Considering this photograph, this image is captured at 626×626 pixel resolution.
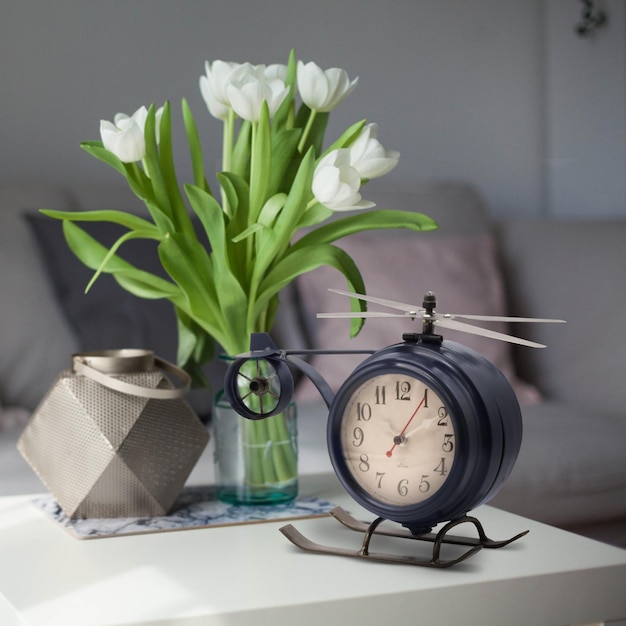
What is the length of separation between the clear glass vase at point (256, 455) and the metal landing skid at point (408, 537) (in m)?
0.14

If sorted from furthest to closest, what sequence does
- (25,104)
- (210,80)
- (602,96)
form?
(602,96), (25,104), (210,80)

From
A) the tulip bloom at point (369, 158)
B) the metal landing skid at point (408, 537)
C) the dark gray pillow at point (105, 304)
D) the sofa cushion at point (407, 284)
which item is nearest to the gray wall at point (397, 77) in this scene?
the sofa cushion at point (407, 284)

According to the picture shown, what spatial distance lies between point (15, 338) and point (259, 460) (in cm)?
97

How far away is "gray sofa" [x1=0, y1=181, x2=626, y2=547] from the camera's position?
1782 mm

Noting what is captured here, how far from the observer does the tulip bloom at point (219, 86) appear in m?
1.12

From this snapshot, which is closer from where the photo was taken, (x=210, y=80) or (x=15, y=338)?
(x=210, y=80)

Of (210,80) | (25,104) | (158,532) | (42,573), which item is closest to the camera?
(42,573)

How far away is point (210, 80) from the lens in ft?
3.80

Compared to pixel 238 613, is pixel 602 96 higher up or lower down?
higher up

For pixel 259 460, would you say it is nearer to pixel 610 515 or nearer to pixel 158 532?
pixel 158 532

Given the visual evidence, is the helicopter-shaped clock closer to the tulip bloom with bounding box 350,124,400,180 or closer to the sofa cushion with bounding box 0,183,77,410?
the tulip bloom with bounding box 350,124,400,180

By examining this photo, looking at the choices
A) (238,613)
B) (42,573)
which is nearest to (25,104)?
(42,573)

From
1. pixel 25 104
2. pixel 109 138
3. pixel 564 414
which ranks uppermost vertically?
pixel 25 104

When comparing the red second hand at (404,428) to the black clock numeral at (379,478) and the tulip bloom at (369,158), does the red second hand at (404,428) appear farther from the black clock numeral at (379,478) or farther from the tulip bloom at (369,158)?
the tulip bloom at (369,158)
